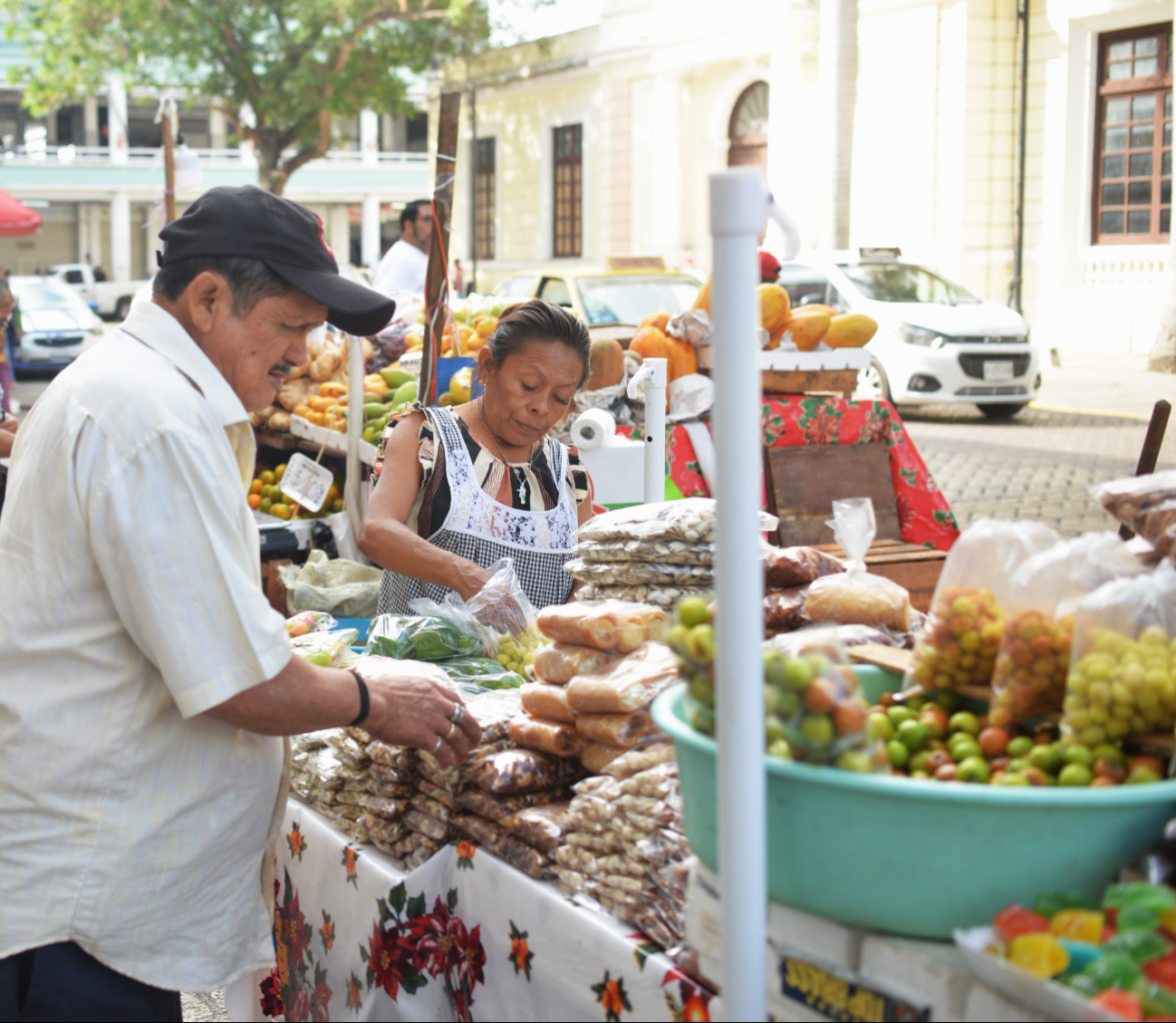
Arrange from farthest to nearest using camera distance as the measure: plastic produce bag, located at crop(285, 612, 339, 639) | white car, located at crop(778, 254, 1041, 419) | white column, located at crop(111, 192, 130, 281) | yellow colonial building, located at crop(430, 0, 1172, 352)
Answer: white column, located at crop(111, 192, 130, 281) → yellow colonial building, located at crop(430, 0, 1172, 352) → white car, located at crop(778, 254, 1041, 419) → plastic produce bag, located at crop(285, 612, 339, 639)

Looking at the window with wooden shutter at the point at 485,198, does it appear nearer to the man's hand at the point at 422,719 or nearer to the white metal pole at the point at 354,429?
the white metal pole at the point at 354,429

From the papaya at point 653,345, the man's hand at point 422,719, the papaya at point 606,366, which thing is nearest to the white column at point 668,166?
the papaya at point 653,345

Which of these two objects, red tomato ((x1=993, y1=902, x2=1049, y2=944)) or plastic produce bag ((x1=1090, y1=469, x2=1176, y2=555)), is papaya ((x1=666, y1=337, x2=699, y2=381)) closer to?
plastic produce bag ((x1=1090, y1=469, x2=1176, y2=555))

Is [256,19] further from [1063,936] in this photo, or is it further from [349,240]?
[1063,936]

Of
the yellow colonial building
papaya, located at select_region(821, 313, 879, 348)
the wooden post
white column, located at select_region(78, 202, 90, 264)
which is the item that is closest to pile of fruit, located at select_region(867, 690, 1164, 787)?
the wooden post

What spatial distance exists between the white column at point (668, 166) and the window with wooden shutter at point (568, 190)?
3.33 meters

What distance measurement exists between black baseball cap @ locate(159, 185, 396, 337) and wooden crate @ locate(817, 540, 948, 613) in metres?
2.63

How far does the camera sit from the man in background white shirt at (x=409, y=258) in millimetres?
7016

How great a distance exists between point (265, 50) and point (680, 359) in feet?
72.1

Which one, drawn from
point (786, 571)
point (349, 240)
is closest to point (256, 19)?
point (349, 240)

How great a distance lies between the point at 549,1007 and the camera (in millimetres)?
1628

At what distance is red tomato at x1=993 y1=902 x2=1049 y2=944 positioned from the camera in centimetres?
105

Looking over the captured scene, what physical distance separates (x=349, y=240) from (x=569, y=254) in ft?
66.6

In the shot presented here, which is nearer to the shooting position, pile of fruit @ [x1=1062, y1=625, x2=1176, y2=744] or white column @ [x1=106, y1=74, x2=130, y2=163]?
pile of fruit @ [x1=1062, y1=625, x2=1176, y2=744]
